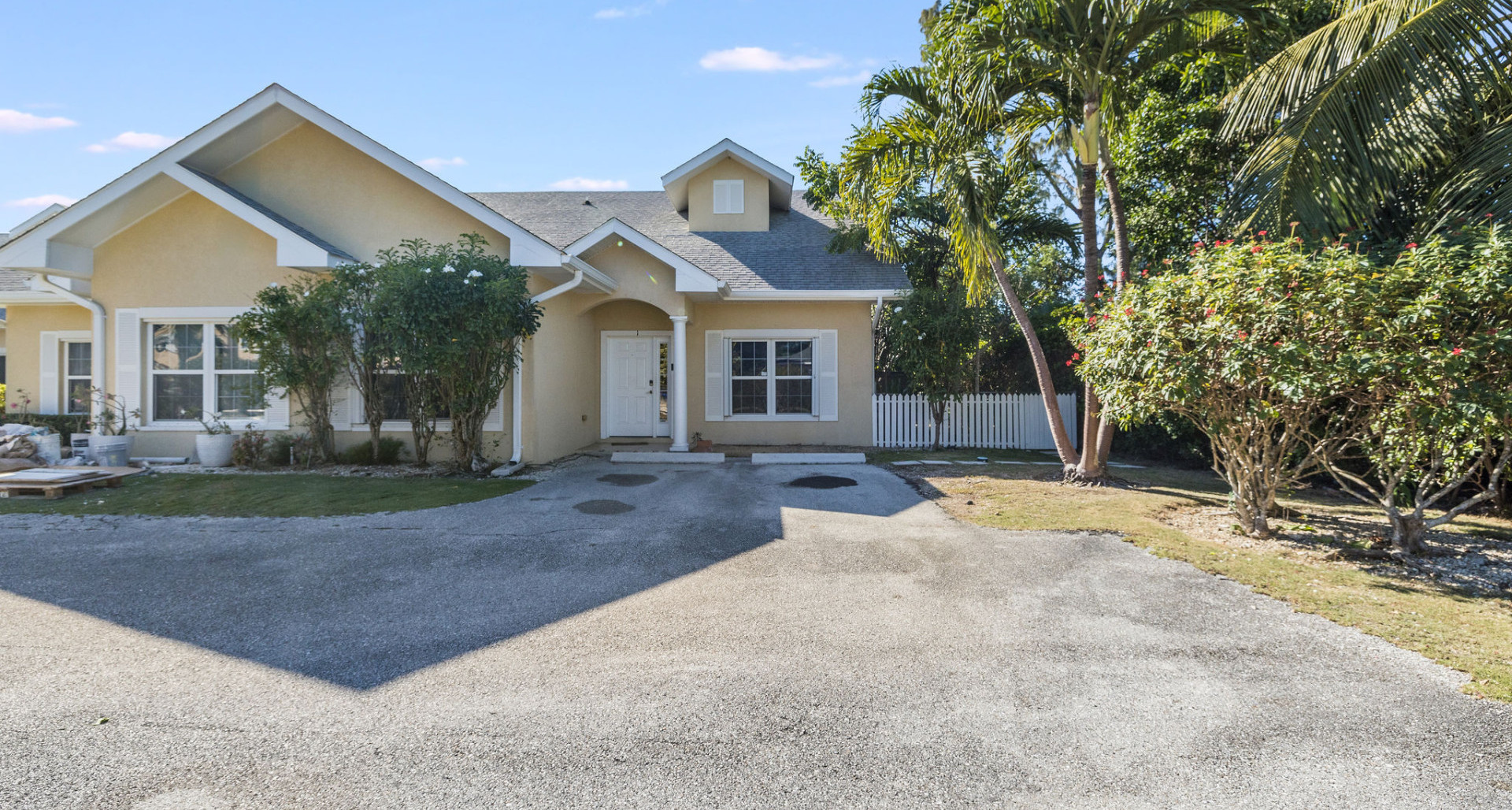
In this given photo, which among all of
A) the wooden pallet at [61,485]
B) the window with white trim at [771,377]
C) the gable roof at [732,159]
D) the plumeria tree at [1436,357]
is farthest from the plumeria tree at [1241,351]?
the wooden pallet at [61,485]

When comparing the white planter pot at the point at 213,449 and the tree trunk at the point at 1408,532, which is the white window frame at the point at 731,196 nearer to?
the white planter pot at the point at 213,449

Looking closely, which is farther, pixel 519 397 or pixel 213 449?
pixel 519 397

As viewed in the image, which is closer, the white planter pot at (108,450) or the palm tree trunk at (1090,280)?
the palm tree trunk at (1090,280)

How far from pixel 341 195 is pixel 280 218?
3.41 feet

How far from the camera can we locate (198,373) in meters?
10.8

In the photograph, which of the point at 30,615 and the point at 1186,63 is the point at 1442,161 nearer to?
the point at 1186,63

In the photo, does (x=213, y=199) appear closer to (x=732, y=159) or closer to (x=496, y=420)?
(x=496, y=420)

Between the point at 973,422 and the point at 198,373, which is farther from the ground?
the point at 198,373

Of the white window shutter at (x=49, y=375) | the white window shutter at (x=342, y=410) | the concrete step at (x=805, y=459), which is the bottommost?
the concrete step at (x=805, y=459)

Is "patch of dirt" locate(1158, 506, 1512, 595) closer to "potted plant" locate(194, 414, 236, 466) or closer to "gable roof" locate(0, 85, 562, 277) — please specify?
"gable roof" locate(0, 85, 562, 277)

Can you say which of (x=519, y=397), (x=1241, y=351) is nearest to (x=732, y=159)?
(x=519, y=397)

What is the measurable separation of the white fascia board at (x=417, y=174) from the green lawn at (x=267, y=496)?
329 cm

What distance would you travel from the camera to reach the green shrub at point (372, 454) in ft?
34.2

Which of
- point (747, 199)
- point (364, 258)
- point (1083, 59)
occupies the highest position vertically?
point (747, 199)
